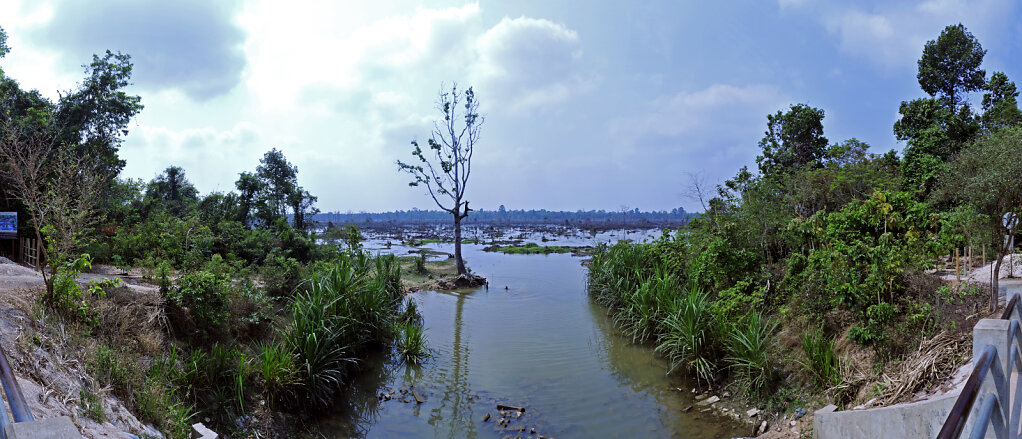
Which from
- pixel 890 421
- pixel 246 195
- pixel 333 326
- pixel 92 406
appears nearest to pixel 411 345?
pixel 333 326

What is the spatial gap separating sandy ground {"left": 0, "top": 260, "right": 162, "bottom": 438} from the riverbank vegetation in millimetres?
6813

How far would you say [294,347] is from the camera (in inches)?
247

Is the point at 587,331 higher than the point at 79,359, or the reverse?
the point at 79,359

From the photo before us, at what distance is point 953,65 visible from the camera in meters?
15.6

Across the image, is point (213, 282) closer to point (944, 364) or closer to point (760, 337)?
point (760, 337)

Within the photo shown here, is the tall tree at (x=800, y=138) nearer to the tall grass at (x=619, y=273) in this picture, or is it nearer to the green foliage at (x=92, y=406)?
the tall grass at (x=619, y=273)

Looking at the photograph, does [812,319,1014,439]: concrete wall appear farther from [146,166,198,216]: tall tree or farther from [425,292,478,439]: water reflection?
[146,166,198,216]: tall tree

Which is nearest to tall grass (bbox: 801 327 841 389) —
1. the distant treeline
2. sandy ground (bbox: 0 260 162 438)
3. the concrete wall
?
the concrete wall

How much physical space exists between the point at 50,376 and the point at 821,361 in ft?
25.6

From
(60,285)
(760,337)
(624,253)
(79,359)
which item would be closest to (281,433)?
(79,359)

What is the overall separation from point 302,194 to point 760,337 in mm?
19365

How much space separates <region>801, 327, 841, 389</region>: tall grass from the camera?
17.9 feet

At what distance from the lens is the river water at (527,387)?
19.8 ft

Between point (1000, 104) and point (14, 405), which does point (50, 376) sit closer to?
point (14, 405)
